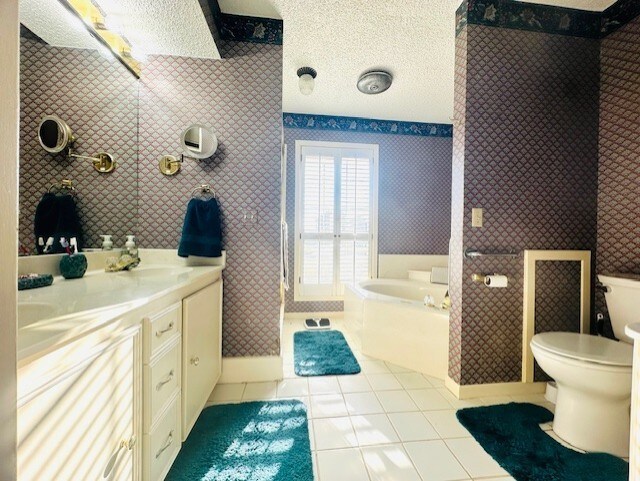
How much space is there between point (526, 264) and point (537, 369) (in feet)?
2.32

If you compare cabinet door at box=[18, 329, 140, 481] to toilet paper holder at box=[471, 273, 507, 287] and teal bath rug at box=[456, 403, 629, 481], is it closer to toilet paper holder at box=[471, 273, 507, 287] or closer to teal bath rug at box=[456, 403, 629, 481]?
teal bath rug at box=[456, 403, 629, 481]

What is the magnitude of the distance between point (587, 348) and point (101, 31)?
3.06 metres

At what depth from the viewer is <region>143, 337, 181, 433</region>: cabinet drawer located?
3.06 ft

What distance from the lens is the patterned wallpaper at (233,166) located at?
1775 millimetres

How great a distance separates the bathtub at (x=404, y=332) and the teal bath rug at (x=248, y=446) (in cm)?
90

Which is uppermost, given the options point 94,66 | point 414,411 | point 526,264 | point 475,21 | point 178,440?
point 475,21

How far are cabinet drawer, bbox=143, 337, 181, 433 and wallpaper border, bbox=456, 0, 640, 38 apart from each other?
247 cm

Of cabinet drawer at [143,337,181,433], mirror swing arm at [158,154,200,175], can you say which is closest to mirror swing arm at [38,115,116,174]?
mirror swing arm at [158,154,200,175]

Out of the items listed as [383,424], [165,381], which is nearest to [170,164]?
[165,381]

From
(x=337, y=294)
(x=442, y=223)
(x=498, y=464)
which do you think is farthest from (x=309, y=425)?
(x=442, y=223)

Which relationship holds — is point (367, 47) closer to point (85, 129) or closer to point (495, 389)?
point (85, 129)

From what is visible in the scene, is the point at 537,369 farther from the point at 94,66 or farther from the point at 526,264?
the point at 94,66

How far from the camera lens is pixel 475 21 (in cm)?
166

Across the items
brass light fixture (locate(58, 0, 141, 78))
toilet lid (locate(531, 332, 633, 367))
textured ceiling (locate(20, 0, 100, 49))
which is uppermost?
brass light fixture (locate(58, 0, 141, 78))
